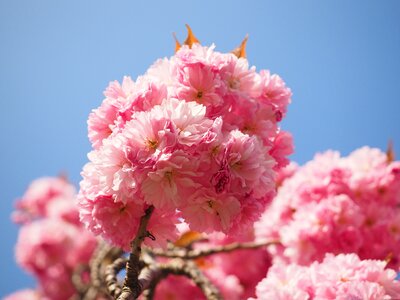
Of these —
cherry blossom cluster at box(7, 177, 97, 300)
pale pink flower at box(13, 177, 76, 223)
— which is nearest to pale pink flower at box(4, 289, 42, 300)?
cherry blossom cluster at box(7, 177, 97, 300)

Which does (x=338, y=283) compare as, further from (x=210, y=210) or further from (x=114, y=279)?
(x=114, y=279)

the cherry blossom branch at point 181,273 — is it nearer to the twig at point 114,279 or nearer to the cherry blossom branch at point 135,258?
the twig at point 114,279

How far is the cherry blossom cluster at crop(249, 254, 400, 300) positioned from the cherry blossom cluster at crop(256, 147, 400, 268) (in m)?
0.75

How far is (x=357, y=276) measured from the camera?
1696 mm

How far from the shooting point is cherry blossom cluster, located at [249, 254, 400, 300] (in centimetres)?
159

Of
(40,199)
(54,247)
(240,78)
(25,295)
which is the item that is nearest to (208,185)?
(240,78)

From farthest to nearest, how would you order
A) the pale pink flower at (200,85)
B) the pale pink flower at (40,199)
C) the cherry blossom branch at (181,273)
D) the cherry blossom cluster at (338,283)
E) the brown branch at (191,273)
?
the pale pink flower at (40,199)
the brown branch at (191,273)
the cherry blossom branch at (181,273)
the cherry blossom cluster at (338,283)
the pale pink flower at (200,85)

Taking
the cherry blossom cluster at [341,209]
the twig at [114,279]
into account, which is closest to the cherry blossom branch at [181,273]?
the twig at [114,279]

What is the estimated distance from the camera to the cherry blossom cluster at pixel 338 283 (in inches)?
62.7

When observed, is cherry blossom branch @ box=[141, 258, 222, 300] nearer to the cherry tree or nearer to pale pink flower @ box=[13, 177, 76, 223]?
the cherry tree

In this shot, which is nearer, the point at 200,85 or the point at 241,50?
the point at 200,85

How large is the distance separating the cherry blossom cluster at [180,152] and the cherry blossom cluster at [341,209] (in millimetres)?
1103

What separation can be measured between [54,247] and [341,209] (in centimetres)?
477

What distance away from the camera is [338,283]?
5.45ft
